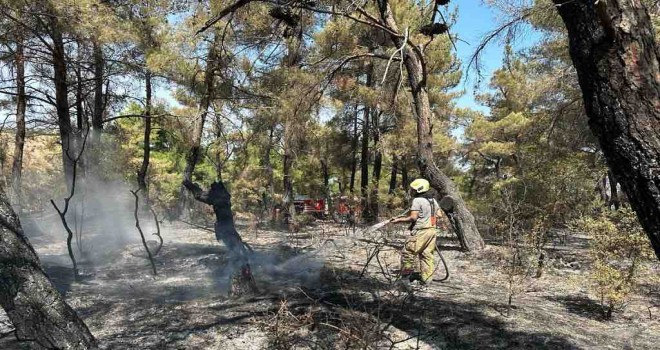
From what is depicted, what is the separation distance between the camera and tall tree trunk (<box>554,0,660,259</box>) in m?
2.31

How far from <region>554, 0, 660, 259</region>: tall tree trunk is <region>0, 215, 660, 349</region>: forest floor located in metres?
1.47

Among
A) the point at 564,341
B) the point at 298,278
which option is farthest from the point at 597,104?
the point at 298,278

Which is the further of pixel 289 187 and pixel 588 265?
pixel 289 187

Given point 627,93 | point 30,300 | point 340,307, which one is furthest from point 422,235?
point 30,300

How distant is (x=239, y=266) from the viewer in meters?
7.00

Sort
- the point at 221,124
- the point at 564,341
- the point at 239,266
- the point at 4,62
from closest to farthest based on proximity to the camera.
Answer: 1. the point at 564,341
2. the point at 239,266
3. the point at 4,62
4. the point at 221,124

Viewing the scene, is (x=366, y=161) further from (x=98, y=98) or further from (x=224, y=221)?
(x=224, y=221)

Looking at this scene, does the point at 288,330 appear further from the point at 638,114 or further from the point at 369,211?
the point at 369,211

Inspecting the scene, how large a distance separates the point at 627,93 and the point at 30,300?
3237 millimetres

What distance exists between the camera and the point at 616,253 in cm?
598

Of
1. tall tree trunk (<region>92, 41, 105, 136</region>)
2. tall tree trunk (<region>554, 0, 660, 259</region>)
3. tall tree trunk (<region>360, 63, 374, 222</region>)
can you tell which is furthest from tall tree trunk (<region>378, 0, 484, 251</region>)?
tall tree trunk (<region>554, 0, 660, 259</region>)

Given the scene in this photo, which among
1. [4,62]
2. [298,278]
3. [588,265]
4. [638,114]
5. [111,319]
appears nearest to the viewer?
[638,114]

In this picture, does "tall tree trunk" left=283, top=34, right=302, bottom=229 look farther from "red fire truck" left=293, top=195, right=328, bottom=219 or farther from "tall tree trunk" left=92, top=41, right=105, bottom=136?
"red fire truck" left=293, top=195, right=328, bottom=219

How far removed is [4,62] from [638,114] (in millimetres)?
11441
